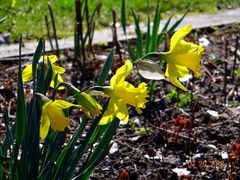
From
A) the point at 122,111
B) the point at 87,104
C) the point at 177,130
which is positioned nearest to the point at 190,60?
the point at 122,111

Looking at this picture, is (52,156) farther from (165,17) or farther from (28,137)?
(165,17)

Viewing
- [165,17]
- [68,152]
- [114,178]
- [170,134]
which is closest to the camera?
[68,152]

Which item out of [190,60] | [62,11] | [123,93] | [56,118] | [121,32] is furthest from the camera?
[62,11]

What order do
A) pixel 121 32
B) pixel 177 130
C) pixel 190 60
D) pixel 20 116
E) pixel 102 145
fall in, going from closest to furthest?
pixel 190 60, pixel 20 116, pixel 102 145, pixel 177 130, pixel 121 32

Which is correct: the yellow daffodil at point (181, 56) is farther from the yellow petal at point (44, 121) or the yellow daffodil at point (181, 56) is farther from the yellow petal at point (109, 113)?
the yellow petal at point (44, 121)

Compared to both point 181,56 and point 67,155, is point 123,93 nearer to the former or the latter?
point 181,56

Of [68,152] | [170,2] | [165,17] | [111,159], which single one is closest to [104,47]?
[165,17]
